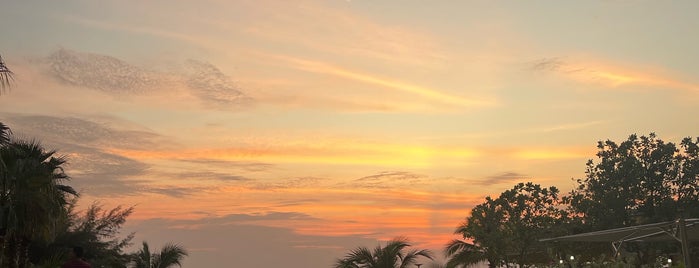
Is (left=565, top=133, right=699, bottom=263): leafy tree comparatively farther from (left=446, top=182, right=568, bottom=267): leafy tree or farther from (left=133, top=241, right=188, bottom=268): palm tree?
(left=133, top=241, right=188, bottom=268): palm tree

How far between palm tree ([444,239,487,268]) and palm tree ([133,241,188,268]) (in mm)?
17309

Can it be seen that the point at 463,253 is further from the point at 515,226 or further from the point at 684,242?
the point at 684,242

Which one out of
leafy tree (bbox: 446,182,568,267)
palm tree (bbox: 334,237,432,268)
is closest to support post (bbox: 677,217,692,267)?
palm tree (bbox: 334,237,432,268)

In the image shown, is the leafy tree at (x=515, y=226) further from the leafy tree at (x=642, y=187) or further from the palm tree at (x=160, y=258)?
the palm tree at (x=160, y=258)

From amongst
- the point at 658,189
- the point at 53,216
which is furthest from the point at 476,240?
the point at 53,216

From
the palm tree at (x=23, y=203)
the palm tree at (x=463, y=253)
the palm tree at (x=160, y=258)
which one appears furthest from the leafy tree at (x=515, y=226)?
the palm tree at (x=23, y=203)

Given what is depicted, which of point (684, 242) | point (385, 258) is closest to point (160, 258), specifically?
point (385, 258)

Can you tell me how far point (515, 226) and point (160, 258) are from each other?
80.6 feet

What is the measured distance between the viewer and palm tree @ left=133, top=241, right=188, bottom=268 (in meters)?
27.0

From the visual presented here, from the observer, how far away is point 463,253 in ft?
133

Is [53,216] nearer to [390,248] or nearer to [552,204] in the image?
[390,248]

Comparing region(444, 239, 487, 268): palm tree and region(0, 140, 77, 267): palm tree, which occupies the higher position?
region(0, 140, 77, 267): palm tree

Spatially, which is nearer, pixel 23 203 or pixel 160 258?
pixel 23 203

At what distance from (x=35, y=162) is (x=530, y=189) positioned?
110ft
